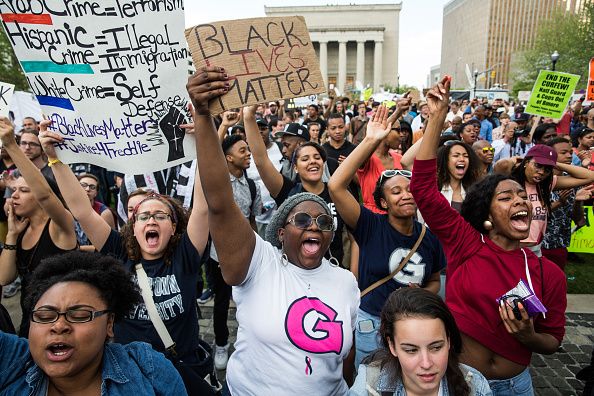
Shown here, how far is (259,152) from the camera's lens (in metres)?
3.63

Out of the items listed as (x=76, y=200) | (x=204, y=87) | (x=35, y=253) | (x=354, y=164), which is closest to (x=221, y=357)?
(x=35, y=253)

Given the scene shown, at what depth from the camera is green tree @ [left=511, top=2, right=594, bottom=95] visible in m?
31.7

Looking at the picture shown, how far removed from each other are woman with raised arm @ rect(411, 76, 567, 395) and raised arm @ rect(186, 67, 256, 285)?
1.08m

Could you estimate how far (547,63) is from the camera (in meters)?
43.8

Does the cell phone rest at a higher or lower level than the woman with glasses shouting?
lower

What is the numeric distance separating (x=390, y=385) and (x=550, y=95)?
6888mm

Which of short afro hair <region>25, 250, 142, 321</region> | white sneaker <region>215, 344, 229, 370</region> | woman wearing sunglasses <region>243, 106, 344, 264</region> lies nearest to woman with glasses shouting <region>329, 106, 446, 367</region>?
woman wearing sunglasses <region>243, 106, 344, 264</region>

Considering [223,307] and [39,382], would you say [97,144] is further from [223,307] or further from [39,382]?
[223,307]

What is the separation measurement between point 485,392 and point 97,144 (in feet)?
8.71

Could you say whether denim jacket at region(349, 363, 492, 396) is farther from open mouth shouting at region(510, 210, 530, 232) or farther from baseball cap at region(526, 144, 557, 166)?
baseball cap at region(526, 144, 557, 166)

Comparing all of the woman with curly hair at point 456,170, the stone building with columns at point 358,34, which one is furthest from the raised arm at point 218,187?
the stone building with columns at point 358,34

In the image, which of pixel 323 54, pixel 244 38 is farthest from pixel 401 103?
pixel 323 54

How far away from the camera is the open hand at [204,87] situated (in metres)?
1.62

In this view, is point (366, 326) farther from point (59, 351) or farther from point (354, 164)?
point (59, 351)
